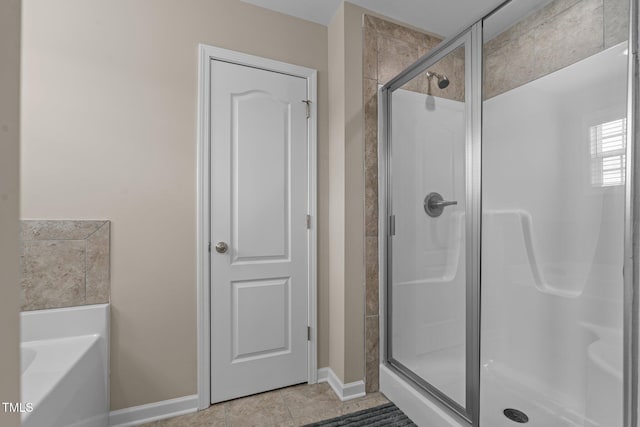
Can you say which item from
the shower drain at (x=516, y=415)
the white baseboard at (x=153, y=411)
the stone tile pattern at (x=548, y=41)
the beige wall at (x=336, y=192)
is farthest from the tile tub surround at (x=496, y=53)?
the white baseboard at (x=153, y=411)

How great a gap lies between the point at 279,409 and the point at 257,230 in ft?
3.47

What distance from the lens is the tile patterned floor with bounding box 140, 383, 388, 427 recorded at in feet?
5.39

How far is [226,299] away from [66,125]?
49.2 inches

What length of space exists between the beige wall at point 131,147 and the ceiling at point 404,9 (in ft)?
1.18

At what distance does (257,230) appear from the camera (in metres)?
1.91

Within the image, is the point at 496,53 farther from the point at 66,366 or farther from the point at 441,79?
the point at 66,366

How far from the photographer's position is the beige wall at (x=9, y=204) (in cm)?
23

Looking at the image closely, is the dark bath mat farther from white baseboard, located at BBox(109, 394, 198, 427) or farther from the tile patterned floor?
white baseboard, located at BBox(109, 394, 198, 427)

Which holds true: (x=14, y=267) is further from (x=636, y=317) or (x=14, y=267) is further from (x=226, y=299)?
(x=226, y=299)

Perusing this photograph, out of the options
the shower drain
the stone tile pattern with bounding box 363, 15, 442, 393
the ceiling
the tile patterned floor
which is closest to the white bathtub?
the tile patterned floor

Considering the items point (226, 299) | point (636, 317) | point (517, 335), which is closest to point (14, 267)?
point (636, 317)

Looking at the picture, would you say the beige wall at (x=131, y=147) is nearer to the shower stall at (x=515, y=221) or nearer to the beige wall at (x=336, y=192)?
the beige wall at (x=336, y=192)

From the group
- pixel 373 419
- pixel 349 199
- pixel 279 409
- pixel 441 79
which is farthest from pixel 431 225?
pixel 279 409

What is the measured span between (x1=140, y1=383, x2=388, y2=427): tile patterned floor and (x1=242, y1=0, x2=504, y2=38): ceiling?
238cm
